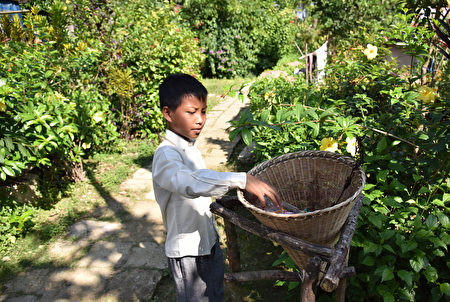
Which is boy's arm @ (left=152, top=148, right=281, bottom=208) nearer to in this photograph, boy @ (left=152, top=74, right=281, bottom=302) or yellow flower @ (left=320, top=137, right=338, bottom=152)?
boy @ (left=152, top=74, right=281, bottom=302)

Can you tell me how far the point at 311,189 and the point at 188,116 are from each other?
77 cm

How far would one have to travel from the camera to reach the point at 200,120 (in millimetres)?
1393

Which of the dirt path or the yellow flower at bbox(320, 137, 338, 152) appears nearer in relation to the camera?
the yellow flower at bbox(320, 137, 338, 152)

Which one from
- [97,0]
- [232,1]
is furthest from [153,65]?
[232,1]

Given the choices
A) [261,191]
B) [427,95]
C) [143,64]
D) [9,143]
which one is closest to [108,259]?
[9,143]

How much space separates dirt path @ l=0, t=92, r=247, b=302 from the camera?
237 centimetres

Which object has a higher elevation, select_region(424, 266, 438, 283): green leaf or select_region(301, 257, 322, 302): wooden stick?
select_region(301, 257, 322, 302): wooden stick

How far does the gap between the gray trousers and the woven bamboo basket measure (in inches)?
17.3

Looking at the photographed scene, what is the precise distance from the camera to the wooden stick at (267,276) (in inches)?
59.1

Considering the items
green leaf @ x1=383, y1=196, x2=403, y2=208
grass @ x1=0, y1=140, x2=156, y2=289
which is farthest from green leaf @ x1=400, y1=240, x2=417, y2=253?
grass @ x1=0, y1=140, x2=156, y2=289

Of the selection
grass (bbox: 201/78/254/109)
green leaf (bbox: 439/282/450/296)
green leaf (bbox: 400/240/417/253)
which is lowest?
grass (bbox: 201/78/254/109)

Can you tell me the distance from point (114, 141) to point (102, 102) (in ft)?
2.25

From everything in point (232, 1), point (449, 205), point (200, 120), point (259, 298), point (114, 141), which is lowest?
point (259, 298)

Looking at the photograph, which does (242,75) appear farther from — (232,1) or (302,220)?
(302,220)
